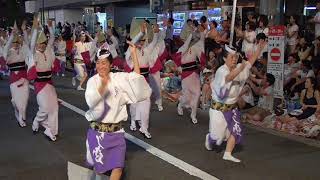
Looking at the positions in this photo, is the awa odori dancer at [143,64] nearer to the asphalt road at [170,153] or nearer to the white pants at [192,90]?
the asphalt road at [170,153]

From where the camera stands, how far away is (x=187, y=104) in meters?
10.2

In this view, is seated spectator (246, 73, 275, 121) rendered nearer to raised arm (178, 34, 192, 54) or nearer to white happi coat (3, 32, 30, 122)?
raised arm (178, 34, 192, 54)

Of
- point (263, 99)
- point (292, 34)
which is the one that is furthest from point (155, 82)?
point (292, 34)

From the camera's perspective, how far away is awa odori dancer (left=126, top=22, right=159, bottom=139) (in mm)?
8328

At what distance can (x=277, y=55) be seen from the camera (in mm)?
9688

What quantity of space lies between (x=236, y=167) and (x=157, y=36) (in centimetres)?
393

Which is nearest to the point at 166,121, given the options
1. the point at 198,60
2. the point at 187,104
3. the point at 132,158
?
the point at 187,104

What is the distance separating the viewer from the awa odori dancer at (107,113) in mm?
4777

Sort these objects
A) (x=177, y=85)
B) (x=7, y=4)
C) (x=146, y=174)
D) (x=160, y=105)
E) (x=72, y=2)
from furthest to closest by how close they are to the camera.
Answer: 1. (x=7, y=4)
2. (x=72, y=2)
3. (x=177, y=85)
4. (x=160, y=105)
5. (x=146, y=174)

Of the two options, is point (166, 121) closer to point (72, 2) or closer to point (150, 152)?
point (150, 152)

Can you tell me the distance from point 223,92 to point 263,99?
3.71 meters

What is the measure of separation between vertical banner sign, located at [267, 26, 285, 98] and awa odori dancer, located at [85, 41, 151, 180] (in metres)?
5.40

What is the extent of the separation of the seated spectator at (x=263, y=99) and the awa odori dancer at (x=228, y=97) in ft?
9.10

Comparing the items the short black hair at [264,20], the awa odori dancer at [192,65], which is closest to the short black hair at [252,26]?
the short black hair at [264,20]
